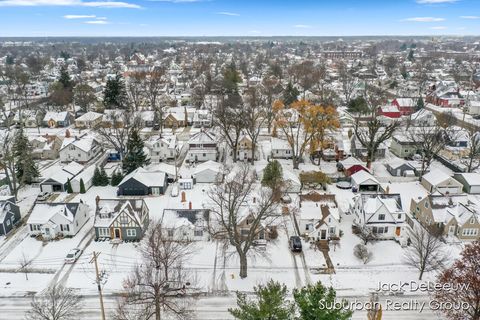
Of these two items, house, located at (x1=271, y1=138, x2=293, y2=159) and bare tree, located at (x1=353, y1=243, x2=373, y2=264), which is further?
house, located at (x1=271, y1=138, x2=293, y2=159)

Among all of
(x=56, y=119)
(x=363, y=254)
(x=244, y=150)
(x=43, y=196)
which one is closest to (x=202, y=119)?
(x=244, y=150)

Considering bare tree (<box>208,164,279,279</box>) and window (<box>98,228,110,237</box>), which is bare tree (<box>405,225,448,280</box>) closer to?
bare tree (<box>208,164,279,279</box>)

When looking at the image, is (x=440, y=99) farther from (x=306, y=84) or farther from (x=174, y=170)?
(x=174, y=170)

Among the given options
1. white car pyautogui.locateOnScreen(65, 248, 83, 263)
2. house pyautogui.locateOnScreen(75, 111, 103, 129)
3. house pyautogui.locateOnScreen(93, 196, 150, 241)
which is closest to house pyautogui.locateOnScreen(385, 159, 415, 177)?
house pyautogui.locateOnScreen(93, 196, 150, 241)

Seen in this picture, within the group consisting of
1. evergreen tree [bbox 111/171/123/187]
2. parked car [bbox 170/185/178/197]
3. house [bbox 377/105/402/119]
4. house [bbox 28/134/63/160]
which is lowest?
parked car [bbox 170/185/178/197]

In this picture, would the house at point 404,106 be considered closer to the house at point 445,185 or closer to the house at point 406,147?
the house at point 406,147

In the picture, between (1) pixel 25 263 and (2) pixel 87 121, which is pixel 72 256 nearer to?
(1) pixel 25 263

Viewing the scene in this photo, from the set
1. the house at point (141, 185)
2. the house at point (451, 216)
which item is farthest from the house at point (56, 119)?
the house at point (451, 216)
